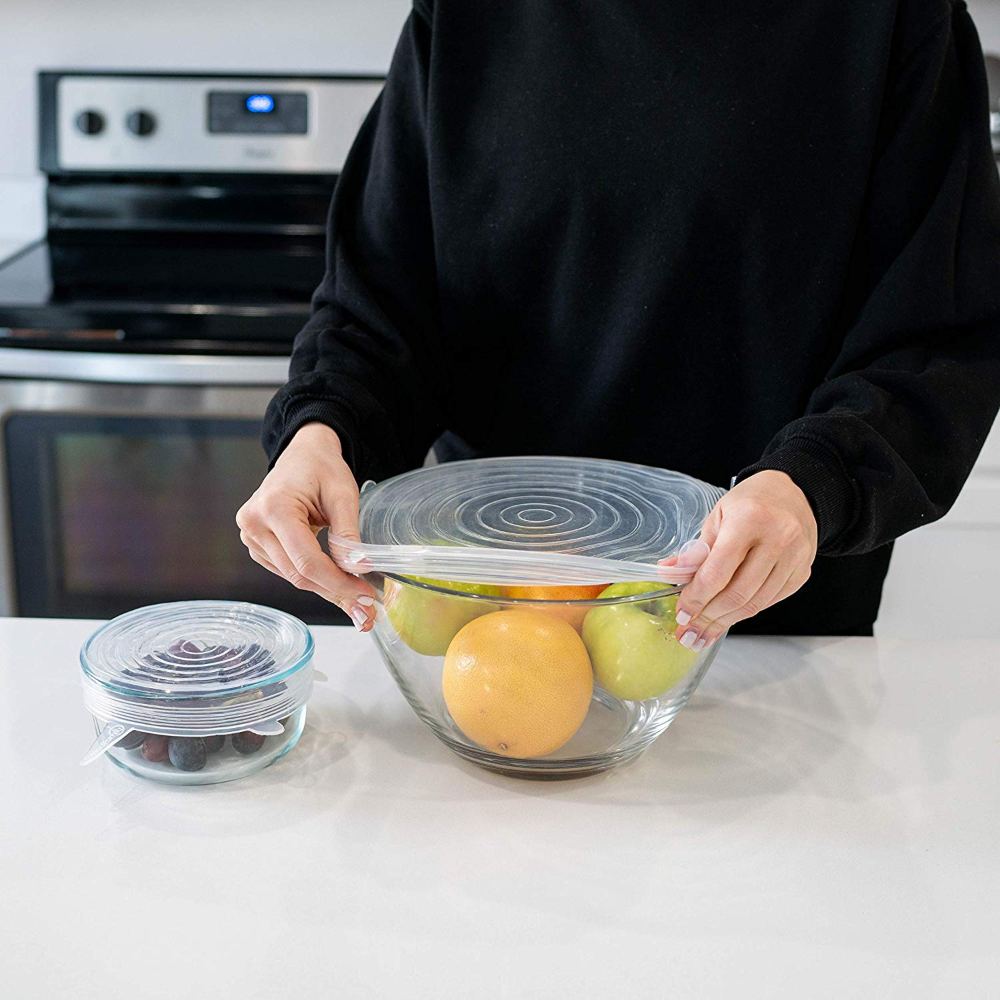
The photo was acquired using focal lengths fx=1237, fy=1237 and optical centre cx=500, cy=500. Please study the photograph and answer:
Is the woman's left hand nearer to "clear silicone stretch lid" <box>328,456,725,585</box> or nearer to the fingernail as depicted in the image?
"clear silicone stretch lid" <box>328,456,725,585</box>

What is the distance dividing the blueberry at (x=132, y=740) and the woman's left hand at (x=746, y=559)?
324 millimetres

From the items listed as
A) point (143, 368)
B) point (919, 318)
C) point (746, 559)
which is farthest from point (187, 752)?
point (143, 368)

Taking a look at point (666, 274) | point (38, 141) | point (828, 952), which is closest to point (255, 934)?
point (828, 952)

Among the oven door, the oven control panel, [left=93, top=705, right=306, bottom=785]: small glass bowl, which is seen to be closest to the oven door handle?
the oven door

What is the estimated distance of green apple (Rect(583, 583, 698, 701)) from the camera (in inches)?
27.3

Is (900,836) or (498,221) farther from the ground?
(498,221)

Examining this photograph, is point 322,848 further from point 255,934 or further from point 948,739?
point 948,739

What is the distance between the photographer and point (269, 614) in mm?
820

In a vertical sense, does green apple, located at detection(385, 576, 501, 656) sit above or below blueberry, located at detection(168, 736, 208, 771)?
above

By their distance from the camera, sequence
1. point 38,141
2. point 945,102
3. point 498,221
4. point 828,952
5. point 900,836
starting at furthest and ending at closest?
point 38,141 < point 498,221 < point 945,102 < point 900,836 < point 828,952

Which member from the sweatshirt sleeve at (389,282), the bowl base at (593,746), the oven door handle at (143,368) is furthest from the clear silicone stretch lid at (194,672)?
the oven door handle at (143,368)

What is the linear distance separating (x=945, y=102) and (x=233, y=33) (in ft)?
5.05

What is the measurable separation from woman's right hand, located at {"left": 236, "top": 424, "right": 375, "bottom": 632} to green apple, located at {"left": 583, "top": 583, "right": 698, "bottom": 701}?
0.46 ft

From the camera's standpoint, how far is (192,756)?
732 millimetres
